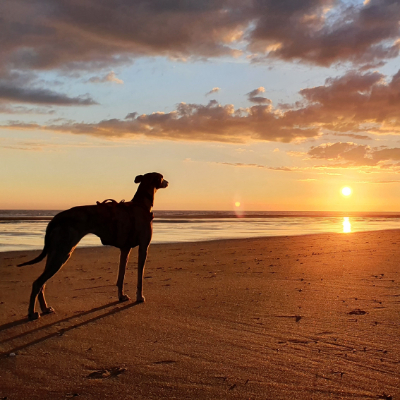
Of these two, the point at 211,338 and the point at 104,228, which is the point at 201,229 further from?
the point at 211,338

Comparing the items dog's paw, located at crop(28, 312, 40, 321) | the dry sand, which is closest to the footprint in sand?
the dry sand

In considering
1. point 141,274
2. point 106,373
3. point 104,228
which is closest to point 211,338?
point 106,373

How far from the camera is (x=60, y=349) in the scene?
4.52m

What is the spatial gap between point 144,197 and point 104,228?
4.06 feet

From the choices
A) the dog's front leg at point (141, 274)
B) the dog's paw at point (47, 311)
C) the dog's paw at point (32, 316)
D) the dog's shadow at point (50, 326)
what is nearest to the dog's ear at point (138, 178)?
the dog's front leg at point (141, 274)

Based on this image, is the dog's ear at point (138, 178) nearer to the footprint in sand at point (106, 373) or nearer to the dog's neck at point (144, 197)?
the dog's neck at point (144, 197)

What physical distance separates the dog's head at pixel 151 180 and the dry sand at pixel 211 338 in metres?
1.92

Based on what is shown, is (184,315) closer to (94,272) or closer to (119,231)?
(119,231)

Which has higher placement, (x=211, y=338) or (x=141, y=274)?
(x=141, y=274)

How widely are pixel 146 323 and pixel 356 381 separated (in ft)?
9.09

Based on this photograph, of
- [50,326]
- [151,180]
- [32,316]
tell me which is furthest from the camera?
[151,180]

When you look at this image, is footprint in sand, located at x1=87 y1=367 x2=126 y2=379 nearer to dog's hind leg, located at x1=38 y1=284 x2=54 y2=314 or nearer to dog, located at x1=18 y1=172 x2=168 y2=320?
dog, located at x1=18 y1=172 x2=168 y2=320

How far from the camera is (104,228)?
6.30m

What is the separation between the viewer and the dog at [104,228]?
19.1 feet
